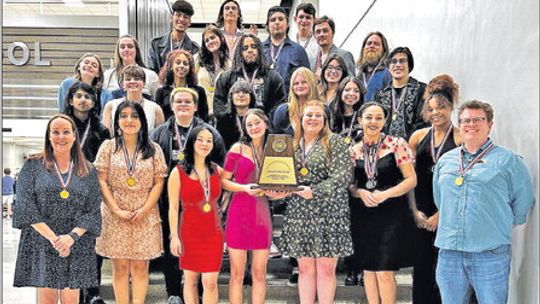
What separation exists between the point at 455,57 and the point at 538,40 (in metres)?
1.55

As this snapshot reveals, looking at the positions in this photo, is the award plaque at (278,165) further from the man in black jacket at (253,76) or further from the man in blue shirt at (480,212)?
the man in black jacket at (253,76)

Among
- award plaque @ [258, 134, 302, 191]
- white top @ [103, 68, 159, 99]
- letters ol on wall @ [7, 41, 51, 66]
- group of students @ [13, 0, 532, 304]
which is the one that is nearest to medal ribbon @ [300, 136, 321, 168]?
group of students @ [13, 0, 532, 304]

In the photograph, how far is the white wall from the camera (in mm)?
3584

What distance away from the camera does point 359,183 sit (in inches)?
162

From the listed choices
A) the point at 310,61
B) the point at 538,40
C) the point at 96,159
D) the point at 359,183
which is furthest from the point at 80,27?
the point at 538,40

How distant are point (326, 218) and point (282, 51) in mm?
2313

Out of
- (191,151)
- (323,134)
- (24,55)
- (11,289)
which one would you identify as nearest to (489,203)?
(323,134)

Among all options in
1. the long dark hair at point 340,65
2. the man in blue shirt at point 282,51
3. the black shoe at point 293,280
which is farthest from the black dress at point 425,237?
the man in blue shirt at point 282,51

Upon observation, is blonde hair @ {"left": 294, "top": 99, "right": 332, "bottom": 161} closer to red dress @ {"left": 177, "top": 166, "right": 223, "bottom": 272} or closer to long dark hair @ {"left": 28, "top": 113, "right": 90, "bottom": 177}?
red dress @ {"left": 177, "top": 166, "right": 223, "bottom": 272}

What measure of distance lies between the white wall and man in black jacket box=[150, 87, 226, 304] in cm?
188

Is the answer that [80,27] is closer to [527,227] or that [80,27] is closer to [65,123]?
[65,123]

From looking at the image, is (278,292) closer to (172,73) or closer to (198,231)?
(198,231)

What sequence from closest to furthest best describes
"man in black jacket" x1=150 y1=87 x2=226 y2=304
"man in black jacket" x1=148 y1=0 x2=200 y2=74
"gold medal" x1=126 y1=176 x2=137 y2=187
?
"gold medal" x1=126 y1=176 x2=137 y2=187 < "man in black jacket" x1=150 y1=87 x2=226 y2=304 < "man in black jacket" x1=148 y1=0 x2=200 y2=74

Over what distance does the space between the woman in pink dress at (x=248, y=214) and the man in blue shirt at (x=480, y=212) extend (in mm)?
1136
